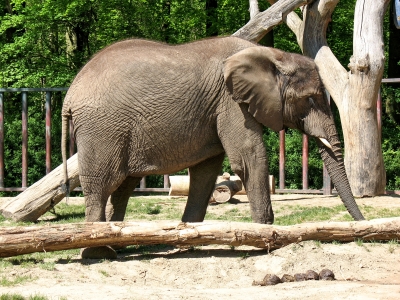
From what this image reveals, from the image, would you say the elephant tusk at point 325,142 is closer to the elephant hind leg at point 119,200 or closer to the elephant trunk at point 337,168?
the elephant trunk at point 337,168

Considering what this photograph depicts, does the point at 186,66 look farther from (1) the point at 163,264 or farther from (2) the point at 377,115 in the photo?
(2) the point at 377,115

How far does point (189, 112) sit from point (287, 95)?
1.21 meters

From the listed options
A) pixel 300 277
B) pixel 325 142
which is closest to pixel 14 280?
pixel 300 277

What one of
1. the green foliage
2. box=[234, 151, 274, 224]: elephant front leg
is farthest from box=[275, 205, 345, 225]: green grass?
the green foliage

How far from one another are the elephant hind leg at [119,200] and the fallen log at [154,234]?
1.61m

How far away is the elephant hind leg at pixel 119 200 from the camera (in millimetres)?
10086

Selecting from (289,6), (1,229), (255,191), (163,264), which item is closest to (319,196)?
(289,6)

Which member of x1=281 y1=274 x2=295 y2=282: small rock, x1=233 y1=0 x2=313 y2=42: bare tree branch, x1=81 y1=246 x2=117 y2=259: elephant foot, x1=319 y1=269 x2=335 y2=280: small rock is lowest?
x1=281 y1=274 x2=295 y2=282: small rock

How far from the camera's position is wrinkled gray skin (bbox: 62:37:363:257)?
9312 millimetres

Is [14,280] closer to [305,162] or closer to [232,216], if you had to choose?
[232,216]

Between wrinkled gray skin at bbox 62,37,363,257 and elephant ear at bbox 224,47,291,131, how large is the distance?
1 cm

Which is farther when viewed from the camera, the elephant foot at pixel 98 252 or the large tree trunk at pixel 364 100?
the large tree trunk at pixel 364 100

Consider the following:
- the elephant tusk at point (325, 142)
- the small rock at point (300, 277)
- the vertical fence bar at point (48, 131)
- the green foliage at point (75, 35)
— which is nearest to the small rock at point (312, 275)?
the small rock at point (300, 277)

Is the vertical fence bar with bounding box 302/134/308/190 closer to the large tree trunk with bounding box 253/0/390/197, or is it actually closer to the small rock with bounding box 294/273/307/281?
the large tree trunk with bounding box 253/0/390/197
